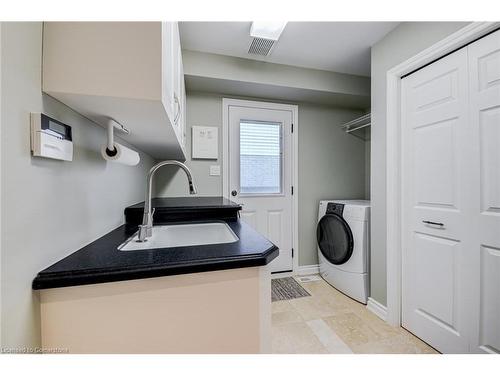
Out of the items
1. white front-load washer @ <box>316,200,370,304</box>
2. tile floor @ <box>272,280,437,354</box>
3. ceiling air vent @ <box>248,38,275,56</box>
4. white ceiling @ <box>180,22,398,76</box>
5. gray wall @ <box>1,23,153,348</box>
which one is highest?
white ceiling @ <box>180,22,398,76</box>

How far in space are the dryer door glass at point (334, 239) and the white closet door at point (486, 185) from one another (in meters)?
0.94

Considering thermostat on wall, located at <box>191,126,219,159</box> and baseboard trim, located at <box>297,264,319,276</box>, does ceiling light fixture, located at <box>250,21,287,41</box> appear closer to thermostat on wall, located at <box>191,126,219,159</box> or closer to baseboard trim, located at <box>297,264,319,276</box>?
thermostat on wall, located at <box>191,126,219,159</box>

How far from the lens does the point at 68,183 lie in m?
0.76

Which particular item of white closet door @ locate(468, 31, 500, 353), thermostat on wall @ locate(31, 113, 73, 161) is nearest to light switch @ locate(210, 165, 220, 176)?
thermostat on wall @ locate(31, 113, 73, 161)

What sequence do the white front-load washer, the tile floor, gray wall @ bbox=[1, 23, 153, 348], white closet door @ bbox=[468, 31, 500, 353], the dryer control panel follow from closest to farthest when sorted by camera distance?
1. gray wall @ bbox=[1, 23, 153, 348]
2. white closet door @ bbox=[468, 31, 500, 353]
3. the tile floor
4. the white front-load washer
5. the dryer control panel

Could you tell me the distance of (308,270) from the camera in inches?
109

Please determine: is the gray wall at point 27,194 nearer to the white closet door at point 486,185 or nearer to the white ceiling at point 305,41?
the white ceiling at point 305,41

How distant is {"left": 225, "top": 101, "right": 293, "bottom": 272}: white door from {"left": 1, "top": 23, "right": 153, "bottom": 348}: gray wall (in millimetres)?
1813

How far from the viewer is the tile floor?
4.96 feet

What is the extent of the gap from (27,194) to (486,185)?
2028 millimetres

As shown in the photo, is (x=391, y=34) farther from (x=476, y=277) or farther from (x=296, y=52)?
(x=476, y=277)

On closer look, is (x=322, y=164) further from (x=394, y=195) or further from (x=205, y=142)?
(x=205, y=142)

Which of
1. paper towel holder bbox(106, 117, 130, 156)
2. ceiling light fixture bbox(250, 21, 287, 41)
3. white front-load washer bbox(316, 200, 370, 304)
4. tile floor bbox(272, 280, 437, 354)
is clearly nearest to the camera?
paper towel holder bbox(106, 117, 130, 156)

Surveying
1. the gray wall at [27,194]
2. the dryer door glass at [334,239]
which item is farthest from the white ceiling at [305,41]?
the dryer door glass at [334,239]
